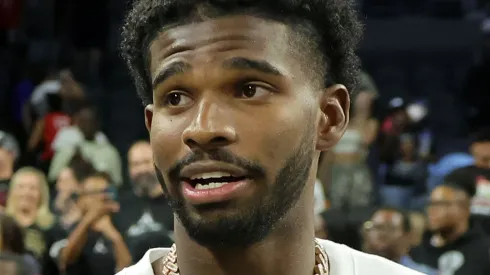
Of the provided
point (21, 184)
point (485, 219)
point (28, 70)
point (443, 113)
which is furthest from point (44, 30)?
point (485, 219)

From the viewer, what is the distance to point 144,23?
210 centimetres

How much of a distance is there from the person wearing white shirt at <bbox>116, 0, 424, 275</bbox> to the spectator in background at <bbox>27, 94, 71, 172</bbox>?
628cm

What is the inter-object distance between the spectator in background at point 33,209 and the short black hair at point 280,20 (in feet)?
12.2

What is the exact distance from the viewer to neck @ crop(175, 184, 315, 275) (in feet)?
6.69

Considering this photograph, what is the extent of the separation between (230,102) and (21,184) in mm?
4473

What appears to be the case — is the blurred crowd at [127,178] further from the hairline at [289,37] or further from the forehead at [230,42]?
the forehead at [230,42]

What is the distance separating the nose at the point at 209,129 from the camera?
1911mm

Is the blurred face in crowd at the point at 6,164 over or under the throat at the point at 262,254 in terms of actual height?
over

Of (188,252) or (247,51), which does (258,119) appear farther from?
(188,252)

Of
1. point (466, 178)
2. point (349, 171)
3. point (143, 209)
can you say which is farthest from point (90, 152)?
point (466, 178)

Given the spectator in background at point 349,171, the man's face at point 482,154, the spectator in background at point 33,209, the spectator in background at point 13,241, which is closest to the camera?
the spectator in background at point 13,241

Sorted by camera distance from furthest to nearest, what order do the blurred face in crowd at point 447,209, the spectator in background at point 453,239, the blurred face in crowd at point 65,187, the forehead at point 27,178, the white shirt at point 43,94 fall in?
the white shirt at point 43,94 < the blurred face in crowd at point 65,187 < the forehead at point 27,178 < the blurred face in crowd at point 447,209 < the spectator in background at point 453,239

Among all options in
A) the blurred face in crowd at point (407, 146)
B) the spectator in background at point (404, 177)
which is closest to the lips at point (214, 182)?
the spectator in background at point (404, 177)

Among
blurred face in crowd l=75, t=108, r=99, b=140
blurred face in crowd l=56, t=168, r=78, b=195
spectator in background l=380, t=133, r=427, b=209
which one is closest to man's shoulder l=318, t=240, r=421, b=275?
blurred face in crowd l=56, t=168, r=78, b=195
